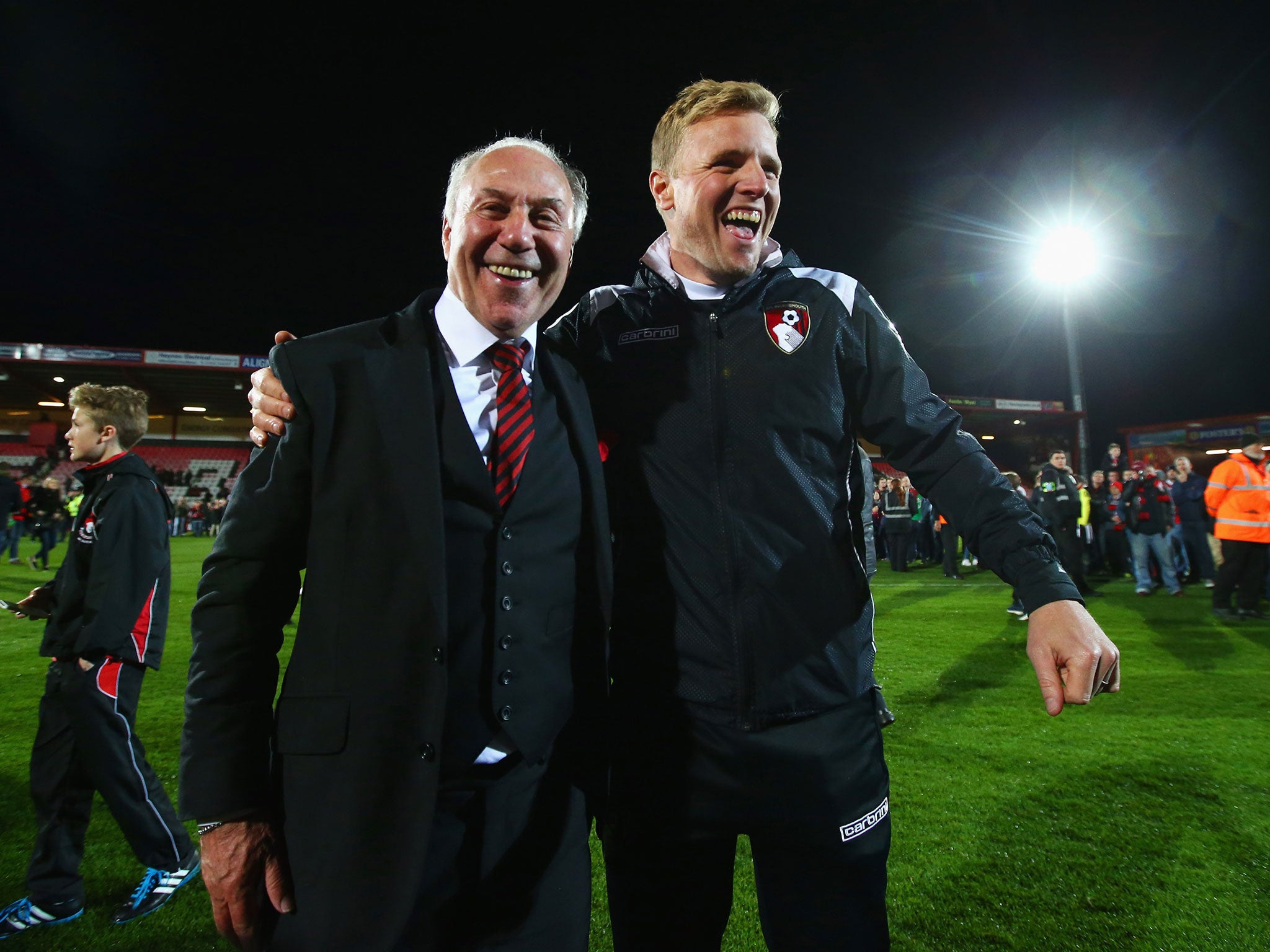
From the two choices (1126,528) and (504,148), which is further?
(1126,528)

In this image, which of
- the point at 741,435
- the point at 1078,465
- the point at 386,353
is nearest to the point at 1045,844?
the point at 741,435

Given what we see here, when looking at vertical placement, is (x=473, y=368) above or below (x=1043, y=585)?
above

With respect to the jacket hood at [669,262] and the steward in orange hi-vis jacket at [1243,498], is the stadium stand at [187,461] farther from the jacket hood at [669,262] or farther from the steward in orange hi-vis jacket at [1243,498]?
the jacket hood at [669,262]

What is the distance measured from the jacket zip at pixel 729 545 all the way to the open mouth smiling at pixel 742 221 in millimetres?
362

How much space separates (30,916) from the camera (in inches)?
112

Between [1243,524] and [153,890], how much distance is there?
10.4 meters

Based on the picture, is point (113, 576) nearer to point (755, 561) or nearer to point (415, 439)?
point (415, 439)

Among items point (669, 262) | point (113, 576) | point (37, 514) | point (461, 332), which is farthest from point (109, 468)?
point (37, 514)

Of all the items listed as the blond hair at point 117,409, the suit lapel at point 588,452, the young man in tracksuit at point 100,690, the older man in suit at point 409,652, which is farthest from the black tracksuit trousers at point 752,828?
the blond hair at point 117,409

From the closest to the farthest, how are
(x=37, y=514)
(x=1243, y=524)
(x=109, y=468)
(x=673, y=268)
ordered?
(x=673, y=268), (x=109, y=468), (x=1243, y=524), (x=37, y=514)

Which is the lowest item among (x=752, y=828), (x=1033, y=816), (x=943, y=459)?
(x=1033, y=816)

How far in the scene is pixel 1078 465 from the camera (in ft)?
134

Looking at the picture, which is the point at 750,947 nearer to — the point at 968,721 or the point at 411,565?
the point at 411,565

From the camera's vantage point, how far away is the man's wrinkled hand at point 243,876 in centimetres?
133
